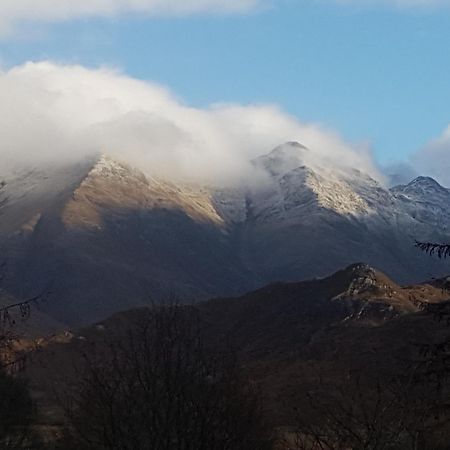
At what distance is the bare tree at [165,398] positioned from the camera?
1692cm

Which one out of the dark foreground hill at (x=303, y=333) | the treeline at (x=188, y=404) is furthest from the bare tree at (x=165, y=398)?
the dark foreground hill at (x=303, y=333)

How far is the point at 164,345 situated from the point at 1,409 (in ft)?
37.5

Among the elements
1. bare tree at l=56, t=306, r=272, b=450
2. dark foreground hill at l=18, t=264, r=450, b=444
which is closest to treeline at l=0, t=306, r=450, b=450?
bare tree at l=56, t=306, r=272, b=450

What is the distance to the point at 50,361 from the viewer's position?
8812cm

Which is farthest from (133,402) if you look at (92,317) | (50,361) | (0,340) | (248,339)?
(92,317)

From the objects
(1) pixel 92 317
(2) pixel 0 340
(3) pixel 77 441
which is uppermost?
(1) pixel 92 317

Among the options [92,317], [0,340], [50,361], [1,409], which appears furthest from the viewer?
[92,317]

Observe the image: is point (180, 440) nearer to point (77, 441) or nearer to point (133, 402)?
point (133, 402)

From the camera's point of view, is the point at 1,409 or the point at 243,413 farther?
the point at 1,409

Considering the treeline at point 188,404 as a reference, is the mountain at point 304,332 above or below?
above

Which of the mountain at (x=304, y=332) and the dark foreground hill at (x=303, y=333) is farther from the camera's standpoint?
the mountain at (x=304, y=332)

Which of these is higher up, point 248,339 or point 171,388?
point 248,339

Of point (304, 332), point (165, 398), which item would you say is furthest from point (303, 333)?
point (165, 398)

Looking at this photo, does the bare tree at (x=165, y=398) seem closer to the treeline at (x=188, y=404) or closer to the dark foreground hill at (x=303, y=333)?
the treeline at (x=188, y=404)
